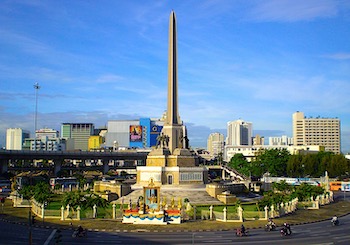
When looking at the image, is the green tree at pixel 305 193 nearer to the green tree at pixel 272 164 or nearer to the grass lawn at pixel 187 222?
the grass lawn at pixel 187 222

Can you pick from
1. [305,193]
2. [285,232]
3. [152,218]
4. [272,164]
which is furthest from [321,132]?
[285,232]

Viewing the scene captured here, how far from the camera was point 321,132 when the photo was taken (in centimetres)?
19212

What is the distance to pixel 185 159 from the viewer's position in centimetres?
6000

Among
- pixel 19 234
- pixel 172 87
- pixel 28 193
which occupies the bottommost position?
pixel 19 234

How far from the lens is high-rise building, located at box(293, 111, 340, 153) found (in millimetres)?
191000

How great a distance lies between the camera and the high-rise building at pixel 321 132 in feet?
627

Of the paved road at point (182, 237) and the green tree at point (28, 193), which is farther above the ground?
the green tree at point (28, 193)

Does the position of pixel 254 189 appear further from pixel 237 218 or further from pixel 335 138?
pixel 335 138

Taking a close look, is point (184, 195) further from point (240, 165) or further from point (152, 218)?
point (240, 165)

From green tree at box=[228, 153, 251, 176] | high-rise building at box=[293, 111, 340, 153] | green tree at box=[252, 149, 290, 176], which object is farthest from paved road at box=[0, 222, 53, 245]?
high-rise building at box=[293, 111, 340, 153]

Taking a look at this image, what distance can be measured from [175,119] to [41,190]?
23.3m

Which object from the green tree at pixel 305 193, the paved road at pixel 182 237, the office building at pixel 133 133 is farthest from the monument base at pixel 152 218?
the office building at pixel 133 133

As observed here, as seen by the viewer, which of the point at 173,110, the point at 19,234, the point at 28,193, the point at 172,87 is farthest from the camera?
the point at 172,87

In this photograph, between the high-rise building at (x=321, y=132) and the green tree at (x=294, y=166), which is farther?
the high-rise building at (x=321, y=132)
